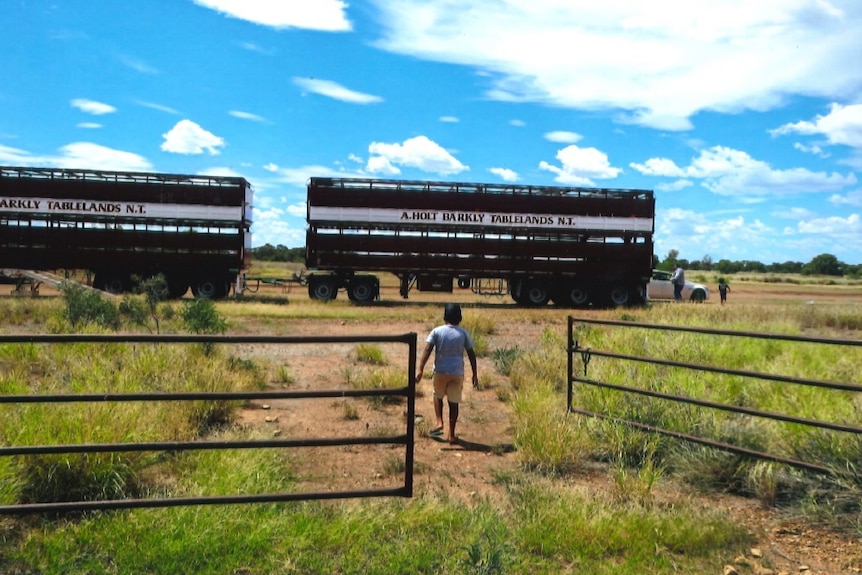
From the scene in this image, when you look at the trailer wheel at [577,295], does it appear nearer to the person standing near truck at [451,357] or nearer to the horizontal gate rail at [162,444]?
the person standing near truck at [451,357]

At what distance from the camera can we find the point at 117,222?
76.7 feet

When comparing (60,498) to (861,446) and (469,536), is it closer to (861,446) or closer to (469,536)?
(469,536)

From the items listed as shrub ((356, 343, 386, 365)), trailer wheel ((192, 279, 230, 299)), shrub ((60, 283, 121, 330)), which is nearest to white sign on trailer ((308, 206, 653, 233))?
trailer wheel ((192, 279, 230, 299))

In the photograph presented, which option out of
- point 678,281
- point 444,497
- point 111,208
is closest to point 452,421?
point 444,497

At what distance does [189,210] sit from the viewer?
23.7 m

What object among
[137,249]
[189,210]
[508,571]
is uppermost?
[189,210]

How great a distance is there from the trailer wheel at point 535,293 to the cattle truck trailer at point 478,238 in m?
0.04

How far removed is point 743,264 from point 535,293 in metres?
96.2

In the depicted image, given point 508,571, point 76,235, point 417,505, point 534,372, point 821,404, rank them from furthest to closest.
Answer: point 76,235 < point 534,372 < point 821,404 < point 417,505 < point 508,571

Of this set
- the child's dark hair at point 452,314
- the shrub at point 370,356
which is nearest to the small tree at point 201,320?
the shrub at point 370,356

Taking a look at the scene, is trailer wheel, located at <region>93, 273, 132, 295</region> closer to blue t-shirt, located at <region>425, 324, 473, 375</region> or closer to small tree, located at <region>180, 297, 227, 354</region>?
small tree, located at <region>180, 297, 227, 354</region>

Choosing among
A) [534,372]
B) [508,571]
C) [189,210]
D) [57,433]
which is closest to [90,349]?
[57,433]

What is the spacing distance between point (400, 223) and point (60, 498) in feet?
65.7

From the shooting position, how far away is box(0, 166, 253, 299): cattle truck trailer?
23.1 meters
